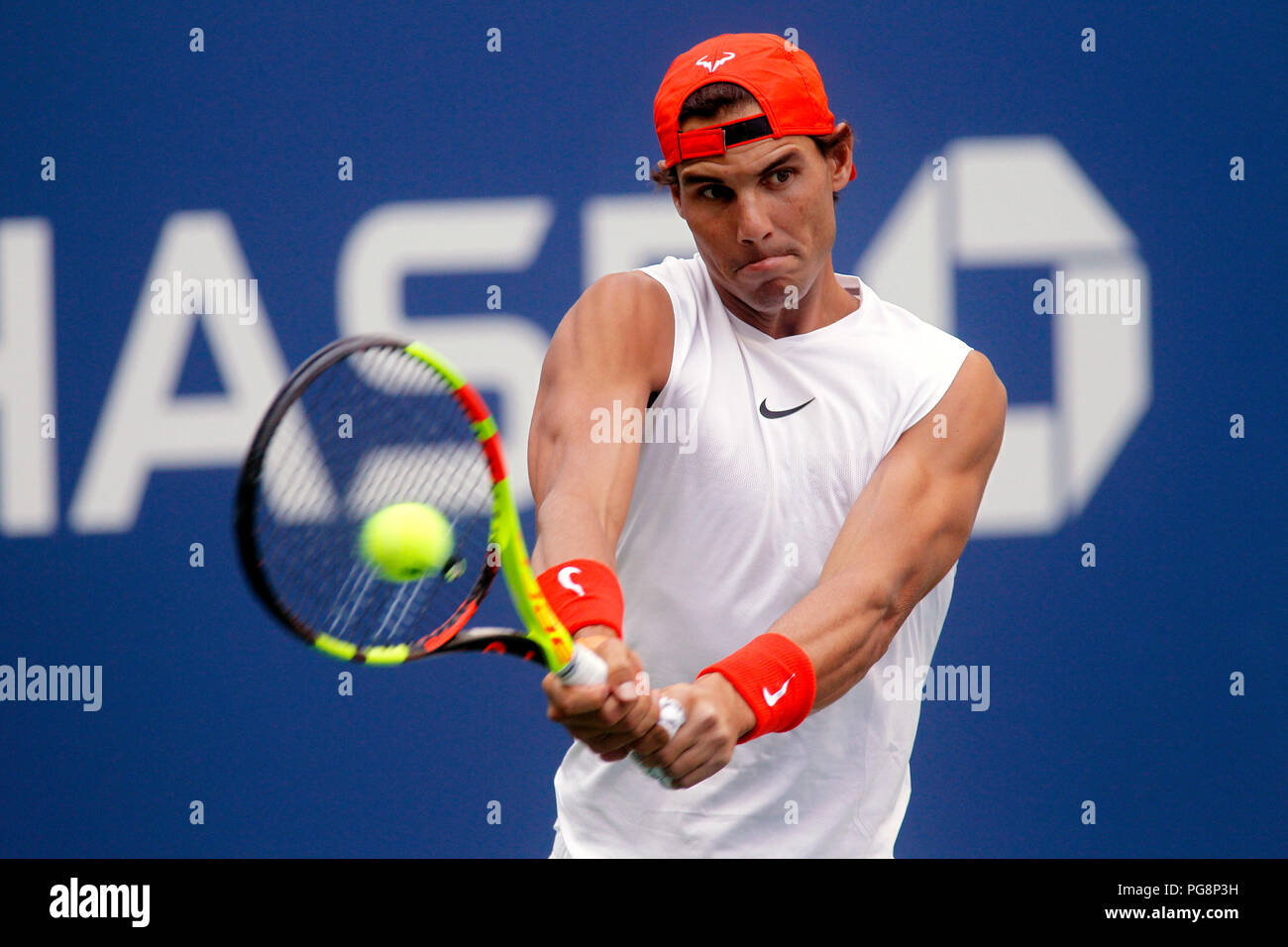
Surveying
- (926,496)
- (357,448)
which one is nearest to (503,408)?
(357,448)

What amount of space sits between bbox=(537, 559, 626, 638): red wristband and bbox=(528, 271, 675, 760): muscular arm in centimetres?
2

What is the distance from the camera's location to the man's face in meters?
2.19

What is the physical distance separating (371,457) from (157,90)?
1.27 metres

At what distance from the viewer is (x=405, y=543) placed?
5.54 ft

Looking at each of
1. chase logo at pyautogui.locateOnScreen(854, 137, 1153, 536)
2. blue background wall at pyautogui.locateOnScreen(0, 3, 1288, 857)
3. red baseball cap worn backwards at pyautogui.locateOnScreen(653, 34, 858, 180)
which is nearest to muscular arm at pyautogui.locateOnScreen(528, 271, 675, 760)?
red baseball cap worn backwards at pyautogui.locateOnScreen(653, 34, 858, 180)

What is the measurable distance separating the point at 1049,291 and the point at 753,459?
171 centimetres

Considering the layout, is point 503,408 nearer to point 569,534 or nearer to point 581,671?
point 569,534

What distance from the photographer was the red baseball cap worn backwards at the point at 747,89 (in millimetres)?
2203

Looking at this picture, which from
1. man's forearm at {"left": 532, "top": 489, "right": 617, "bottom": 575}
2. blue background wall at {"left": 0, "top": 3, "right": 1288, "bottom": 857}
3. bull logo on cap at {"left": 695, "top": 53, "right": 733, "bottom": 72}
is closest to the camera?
man's forearm at {"left": 532, "top": 489, "right": 617, "bottom": 575}

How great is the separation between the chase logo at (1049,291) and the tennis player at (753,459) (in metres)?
1.33

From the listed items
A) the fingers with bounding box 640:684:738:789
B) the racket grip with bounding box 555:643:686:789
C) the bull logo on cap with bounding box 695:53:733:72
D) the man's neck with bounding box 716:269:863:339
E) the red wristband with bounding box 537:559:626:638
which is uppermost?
the bull logo on cap with bounding box 695:53:733:72

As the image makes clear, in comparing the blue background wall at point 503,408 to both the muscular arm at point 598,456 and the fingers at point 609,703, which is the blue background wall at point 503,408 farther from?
the fingers at point 609,703

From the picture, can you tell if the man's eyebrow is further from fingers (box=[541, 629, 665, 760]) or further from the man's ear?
fingers (box=[541, 629, 665, 760])

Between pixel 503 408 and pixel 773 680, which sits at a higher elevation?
pixel 503 408
